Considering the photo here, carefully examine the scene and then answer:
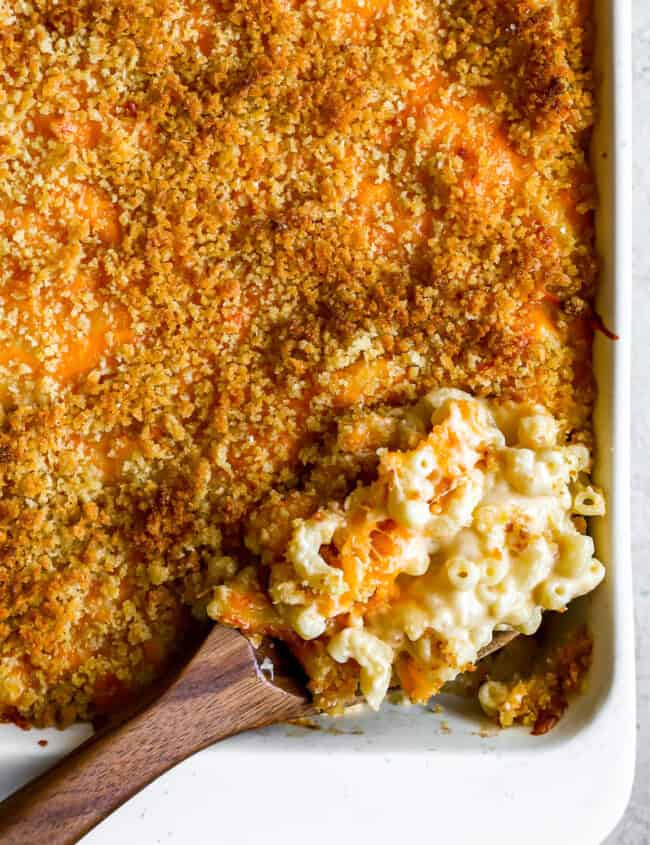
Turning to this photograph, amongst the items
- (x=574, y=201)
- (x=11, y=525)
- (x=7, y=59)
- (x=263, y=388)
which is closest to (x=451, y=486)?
(x=263, y=388)

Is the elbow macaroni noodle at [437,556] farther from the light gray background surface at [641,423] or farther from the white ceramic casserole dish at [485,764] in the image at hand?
the light gray background surface at [641,423]

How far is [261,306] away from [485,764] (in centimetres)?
60

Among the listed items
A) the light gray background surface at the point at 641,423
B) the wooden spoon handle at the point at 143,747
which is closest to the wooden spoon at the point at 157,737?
the wooden spoon handle at the point at 143,747

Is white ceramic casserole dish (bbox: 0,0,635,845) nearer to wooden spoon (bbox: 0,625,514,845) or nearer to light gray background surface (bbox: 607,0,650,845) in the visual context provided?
wooden spoon (bbox: 0,625,514,845)

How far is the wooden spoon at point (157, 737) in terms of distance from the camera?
1061mm

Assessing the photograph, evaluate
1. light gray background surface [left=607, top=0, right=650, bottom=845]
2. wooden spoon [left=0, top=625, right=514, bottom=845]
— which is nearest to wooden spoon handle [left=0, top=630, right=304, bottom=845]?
Answer: wooden spoon [left=0, top=625, right=514, bottom=845]

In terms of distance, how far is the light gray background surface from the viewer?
4.89 feet

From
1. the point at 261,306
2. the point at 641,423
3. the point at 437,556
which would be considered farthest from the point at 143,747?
the point at 641,423

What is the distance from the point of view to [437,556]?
3.71 ft

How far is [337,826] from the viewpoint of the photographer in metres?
1.16

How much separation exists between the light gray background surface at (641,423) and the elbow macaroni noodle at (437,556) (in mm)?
380

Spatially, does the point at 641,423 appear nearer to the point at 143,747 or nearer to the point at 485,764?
the point at 485,764

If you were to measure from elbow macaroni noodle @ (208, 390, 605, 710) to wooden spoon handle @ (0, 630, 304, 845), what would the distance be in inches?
3.1

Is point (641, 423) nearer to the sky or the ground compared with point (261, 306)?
nearer to the ground
